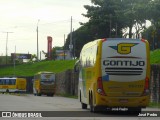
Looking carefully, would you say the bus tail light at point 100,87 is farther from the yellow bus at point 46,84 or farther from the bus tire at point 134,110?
the yellow bus at point 46,84

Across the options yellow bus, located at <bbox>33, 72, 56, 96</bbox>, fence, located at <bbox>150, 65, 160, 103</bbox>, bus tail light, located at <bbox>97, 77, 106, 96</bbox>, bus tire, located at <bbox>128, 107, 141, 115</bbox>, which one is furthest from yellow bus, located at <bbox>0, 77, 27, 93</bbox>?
bus tail light, located at <bbox>97, 77, 106, 96</bbox>

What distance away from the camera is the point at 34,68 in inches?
4665

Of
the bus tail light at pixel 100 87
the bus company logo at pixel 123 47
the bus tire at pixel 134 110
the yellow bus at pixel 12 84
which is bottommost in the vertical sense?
the yellow bus at pixel 12 84

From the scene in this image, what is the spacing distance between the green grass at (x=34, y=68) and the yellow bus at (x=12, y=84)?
359 inches

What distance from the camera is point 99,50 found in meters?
25.5

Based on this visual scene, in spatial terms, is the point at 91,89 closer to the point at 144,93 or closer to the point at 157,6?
the point at 144,93

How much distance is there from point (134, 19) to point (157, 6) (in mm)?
6037

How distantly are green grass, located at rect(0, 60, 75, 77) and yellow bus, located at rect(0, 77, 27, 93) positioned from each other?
359 inches

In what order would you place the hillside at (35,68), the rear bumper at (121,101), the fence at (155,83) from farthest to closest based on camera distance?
the hillside at (35,68), the fence at (155,83), the rear bumper at (121,101)

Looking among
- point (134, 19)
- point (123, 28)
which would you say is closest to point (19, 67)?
point (123, 28)

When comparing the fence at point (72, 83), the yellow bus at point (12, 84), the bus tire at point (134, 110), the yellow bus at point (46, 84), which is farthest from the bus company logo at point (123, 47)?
the yellow bus at point (12, 84)

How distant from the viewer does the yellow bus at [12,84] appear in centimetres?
9506

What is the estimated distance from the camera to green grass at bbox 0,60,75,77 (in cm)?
10700

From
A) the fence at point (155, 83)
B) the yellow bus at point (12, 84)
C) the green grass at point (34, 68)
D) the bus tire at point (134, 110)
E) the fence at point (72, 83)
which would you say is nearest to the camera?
the bus tire at point (134, 110)
